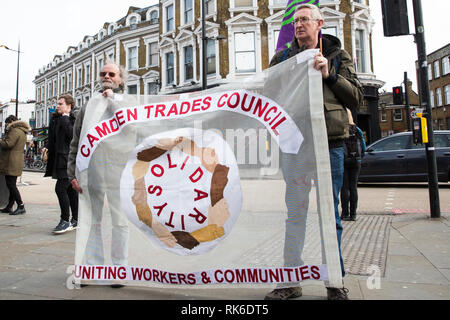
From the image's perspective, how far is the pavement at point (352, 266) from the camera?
249 cm

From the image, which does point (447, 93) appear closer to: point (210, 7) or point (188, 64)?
point (210, 7)

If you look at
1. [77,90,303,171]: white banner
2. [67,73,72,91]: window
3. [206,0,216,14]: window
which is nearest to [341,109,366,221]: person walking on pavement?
[77,90,303,171]: white banner

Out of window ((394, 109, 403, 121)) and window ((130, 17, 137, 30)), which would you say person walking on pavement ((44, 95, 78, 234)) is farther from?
window ((394, 109, 403, 121))

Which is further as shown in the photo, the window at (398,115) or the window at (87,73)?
the window at (398,115)

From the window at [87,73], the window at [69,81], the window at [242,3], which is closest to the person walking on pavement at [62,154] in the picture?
the window at [242,3]

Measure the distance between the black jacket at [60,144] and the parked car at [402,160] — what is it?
8093 mm

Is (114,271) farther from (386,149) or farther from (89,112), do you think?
(386,149)

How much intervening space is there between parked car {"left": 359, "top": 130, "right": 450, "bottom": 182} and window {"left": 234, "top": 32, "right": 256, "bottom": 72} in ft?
38.5

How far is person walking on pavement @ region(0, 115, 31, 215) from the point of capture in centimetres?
641

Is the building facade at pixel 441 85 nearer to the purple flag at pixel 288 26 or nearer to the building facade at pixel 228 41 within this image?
the building facade at pixel 228 41

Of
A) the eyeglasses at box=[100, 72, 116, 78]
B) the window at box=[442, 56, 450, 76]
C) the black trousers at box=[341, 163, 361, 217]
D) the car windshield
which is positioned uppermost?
the window at box=[442, 56, 450, 76]

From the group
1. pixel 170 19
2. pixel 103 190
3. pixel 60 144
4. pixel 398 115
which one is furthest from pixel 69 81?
pixel 103 190

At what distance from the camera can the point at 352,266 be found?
10.3 feet
